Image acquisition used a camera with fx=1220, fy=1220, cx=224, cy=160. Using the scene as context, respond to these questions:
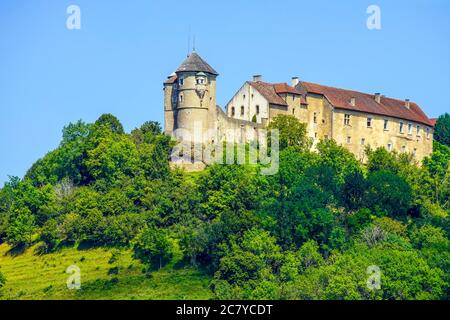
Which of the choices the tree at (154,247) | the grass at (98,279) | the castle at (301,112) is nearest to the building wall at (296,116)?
the castle at (301,112)

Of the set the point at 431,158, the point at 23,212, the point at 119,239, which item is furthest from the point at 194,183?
the point at 431,158

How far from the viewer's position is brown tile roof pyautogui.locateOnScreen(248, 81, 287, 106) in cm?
9431

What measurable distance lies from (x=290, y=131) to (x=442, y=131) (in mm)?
30911

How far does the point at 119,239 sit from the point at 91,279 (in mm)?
5023

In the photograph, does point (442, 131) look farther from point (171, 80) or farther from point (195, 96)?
point (195, 96)

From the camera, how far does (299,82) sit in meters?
98.2

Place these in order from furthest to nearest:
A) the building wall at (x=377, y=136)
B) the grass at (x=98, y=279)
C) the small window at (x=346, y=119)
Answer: the small window at (x=346, y=119) < the building wall at (x=377, y=136) < the grass at (x=98, y=279)

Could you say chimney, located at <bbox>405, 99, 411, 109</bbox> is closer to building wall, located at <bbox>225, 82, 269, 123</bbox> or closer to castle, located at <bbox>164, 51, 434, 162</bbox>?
castle, located at <bbox>164, 51, 434, 162</bbox>

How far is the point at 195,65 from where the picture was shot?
297ft

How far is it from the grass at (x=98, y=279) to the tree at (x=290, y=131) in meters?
16.5

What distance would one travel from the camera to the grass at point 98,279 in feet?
245

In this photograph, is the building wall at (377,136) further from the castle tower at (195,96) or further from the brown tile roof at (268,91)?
the castle tower at (195,96)

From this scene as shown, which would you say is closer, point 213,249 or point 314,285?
point 314,285
